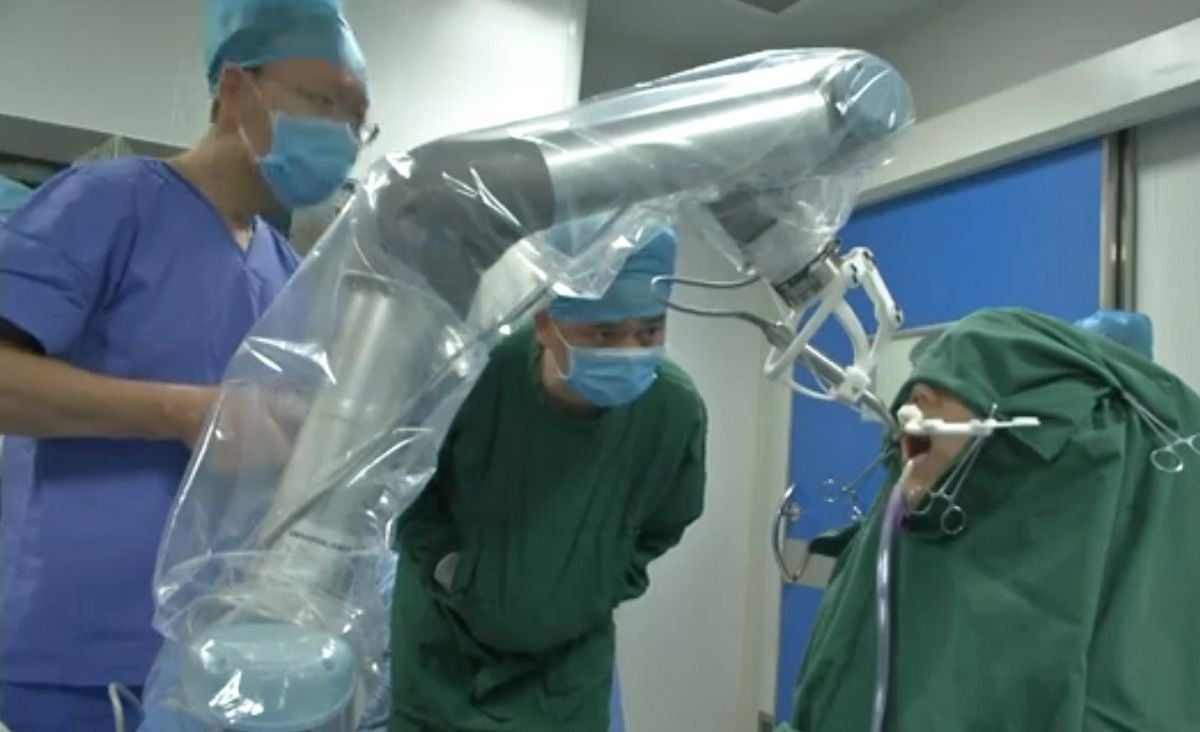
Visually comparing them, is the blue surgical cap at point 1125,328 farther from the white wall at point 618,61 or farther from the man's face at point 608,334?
the white wall at point 618,61

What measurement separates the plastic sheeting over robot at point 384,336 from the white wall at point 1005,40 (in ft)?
5.92

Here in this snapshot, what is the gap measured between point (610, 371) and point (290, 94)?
45cm

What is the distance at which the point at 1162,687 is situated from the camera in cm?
81

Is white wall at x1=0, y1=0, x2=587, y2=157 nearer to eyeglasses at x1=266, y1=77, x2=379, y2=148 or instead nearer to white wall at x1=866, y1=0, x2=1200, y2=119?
white wall at x1=866, y1=0, x2=1200, y2=119

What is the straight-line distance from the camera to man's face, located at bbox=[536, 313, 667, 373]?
3.86 feet

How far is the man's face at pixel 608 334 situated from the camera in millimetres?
1177

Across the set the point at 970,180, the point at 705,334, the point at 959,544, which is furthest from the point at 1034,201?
the point at 959,544

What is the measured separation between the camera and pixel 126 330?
2.95ft

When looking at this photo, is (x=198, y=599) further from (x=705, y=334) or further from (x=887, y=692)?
(x=705, y=334)

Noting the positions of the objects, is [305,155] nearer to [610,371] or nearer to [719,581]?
[610,371]

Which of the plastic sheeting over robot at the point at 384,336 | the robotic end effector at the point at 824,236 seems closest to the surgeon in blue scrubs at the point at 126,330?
the plastic sheeting over robot at the point at 384,336

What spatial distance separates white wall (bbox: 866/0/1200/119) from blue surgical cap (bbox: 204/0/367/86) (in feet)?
6.09

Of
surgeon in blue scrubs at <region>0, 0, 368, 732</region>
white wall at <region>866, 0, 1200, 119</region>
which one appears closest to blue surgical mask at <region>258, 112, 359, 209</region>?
surgeon in blue scrubs at <region>0, 0, 368, 732</region>

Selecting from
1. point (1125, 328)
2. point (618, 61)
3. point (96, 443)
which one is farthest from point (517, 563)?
point (618, 61)
